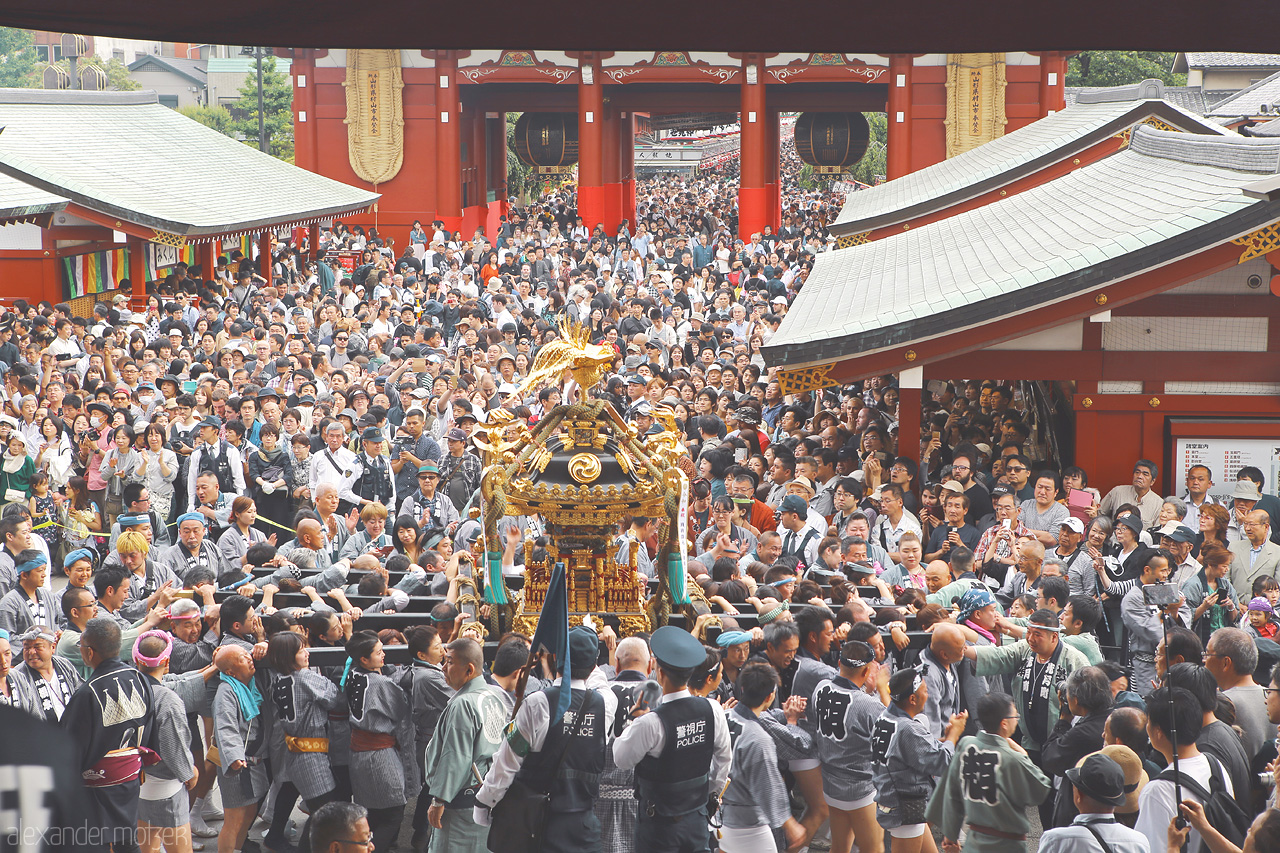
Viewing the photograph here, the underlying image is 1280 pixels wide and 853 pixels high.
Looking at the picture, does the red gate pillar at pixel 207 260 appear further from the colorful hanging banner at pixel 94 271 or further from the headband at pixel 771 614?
the headband at pixel 771 614

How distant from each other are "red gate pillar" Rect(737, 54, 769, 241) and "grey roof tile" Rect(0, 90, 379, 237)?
942 centimetres

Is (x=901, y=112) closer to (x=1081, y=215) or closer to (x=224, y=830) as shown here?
(x=1081, y=215)

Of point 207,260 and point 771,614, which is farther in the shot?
point 207,260

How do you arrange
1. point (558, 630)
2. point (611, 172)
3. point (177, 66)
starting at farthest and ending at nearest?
1. point (177, 66)
2. point (611, 172)
3. point (558, 630)

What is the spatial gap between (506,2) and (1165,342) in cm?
877

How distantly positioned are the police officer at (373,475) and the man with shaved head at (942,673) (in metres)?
5.28

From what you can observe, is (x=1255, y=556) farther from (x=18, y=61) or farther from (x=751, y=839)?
(x=18, y=61)

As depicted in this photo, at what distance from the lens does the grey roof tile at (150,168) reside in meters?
18.5

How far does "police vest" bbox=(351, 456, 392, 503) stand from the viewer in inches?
385

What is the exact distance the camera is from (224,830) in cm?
593

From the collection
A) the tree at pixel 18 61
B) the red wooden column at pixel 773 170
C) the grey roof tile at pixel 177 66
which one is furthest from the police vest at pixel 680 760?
the grey roof tile at pixel 177 66

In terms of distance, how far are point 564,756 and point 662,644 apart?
636 millimetres

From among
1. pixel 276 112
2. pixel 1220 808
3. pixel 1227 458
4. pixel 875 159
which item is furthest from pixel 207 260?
pixel 875 159

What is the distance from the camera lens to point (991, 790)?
16.4 feet
